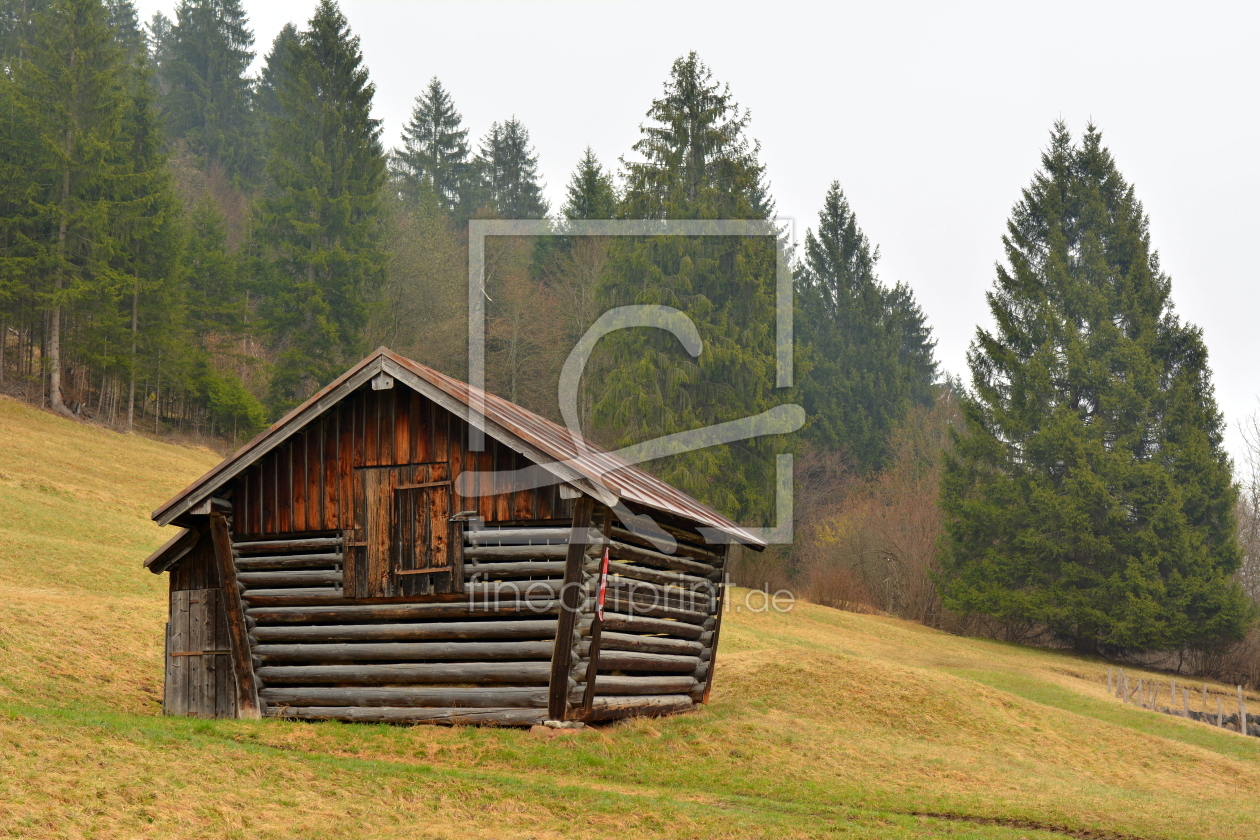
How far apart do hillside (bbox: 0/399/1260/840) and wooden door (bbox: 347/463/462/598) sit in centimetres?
192

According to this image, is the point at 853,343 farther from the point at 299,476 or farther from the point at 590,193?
the point at 299,476

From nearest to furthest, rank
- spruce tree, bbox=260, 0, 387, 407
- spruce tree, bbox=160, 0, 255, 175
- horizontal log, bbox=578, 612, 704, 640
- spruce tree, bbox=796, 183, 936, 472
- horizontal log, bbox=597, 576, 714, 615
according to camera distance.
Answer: horizontal log, bbox=578, 612, 704, 640
horizontal log, bbox=597, 576, 714, 615
spruce tree, bbox=260, 0, 387, 407
spruce tree, bbox=796, 183, 936, 472
spruce tree, bbox=160, 0, 255, 175

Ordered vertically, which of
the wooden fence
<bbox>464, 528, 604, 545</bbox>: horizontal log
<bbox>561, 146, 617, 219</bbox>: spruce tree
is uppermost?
<bbox>561, 146, 617, 219</bbox>: spruce tree

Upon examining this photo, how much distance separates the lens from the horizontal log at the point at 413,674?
47.0 feet

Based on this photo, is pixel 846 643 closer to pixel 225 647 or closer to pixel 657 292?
pixel 657 292

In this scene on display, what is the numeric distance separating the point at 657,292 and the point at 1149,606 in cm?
2285

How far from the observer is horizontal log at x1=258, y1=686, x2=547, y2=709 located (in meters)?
14.3

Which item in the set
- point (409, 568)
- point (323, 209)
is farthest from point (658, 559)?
point (323, 209)

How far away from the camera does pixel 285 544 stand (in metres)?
15.4

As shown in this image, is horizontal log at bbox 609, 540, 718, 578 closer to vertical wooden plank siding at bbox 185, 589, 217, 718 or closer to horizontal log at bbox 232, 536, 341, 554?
horizontal log at bbox 232, 536, 341, 554

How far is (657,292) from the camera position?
148 feet

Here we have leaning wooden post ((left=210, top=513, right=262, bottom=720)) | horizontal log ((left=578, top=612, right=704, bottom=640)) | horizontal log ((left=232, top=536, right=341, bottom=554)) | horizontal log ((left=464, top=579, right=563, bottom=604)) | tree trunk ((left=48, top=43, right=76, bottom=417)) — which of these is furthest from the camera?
tree trunk ((left=48, top=43, right=76, bottom=417))

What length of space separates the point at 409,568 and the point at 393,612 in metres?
0.69

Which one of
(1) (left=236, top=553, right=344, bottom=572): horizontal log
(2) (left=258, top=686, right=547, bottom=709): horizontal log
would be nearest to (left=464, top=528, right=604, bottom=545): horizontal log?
(2) (left=258, top=686, right=547, bottom=709): horizontal log
